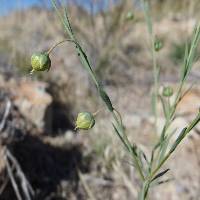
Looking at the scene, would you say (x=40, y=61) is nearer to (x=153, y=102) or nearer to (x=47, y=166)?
(x=153, y=102)

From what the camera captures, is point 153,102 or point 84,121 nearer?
point 84,121

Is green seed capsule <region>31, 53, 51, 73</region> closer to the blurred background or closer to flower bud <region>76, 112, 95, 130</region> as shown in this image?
flower bud <region>76, 112, 95, 130</region>

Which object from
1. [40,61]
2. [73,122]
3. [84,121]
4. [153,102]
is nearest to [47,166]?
[73,122]

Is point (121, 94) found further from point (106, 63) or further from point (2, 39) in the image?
point (2, 39)

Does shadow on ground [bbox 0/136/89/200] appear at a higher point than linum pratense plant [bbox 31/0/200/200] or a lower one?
higher

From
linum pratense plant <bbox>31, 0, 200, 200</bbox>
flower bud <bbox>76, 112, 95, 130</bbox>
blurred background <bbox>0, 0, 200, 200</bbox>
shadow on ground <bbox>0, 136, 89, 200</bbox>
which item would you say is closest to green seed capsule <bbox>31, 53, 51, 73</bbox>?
linum pratense plant <bbox>31, 0, 200, 200</bbox>

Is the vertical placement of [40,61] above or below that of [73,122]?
below

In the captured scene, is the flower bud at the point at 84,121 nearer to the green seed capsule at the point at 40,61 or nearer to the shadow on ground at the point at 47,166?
the green seed capsule at the point at 40,61

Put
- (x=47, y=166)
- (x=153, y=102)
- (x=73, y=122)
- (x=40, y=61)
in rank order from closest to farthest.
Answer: (x=40, y=61) → (x=153, y=102) → (x=47, y=166) → (x=73, y=122)

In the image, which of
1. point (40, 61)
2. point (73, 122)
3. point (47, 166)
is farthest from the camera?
point (73, 122)
